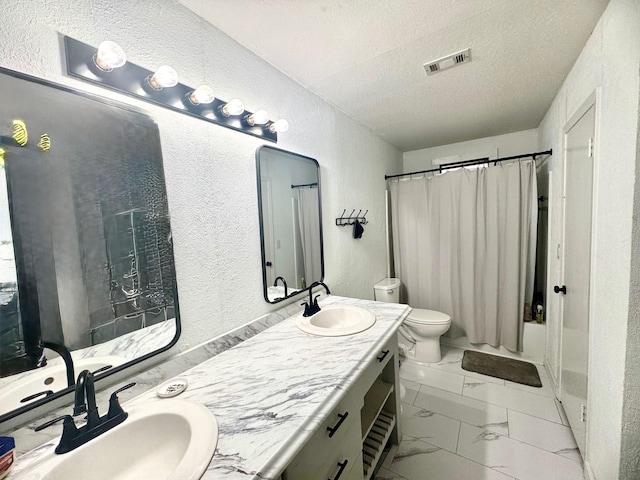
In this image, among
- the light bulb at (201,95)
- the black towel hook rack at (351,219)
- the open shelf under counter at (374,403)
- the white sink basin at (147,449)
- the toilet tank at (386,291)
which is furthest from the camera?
the toilet tank at (386,291)

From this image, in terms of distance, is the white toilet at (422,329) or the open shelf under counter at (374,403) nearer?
the open shelf under counter at (374,403)

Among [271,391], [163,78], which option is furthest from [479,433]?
[163,78]

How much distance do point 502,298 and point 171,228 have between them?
2.72m

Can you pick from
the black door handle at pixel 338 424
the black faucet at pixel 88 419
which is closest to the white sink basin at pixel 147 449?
the black faucet at pixel 88 419

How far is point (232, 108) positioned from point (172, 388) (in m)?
1.10

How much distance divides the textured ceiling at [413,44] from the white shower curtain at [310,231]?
2.38ft

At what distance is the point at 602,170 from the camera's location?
1.12 meters

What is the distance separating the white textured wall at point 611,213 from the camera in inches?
35.5

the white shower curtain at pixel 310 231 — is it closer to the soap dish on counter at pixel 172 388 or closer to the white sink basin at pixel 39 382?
the soap dish on counter at pixel 172 388

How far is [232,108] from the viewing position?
1.11 meters

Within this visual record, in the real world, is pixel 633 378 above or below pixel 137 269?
below

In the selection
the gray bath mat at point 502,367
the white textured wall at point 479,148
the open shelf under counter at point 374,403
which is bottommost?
the gray bath mat at point 502,367

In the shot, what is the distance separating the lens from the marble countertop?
57 cm

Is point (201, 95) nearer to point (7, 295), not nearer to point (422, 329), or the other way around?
point (7, 295)
